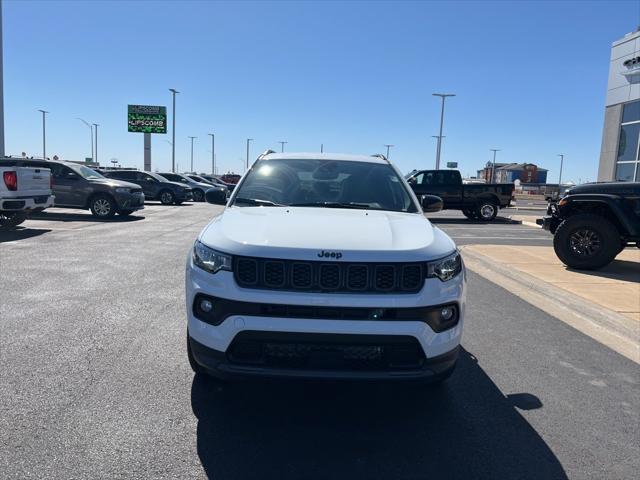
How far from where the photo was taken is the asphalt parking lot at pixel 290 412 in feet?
9.34

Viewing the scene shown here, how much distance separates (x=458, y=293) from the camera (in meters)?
3.18

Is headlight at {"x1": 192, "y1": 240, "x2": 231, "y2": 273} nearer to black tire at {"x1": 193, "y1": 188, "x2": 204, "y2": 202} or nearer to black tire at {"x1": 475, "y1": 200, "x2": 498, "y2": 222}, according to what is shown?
black tire at {"x1": 475, "y1": 200, "x2": 498, "y2": 222}

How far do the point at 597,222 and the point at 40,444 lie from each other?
27.6 feet

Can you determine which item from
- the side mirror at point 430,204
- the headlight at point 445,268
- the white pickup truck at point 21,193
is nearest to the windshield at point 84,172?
the white pickup truck at point 21,193

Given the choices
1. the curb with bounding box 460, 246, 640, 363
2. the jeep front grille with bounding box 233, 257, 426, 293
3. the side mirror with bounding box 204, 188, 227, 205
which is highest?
the side mirror with bounding box 204, 188, 227, 205

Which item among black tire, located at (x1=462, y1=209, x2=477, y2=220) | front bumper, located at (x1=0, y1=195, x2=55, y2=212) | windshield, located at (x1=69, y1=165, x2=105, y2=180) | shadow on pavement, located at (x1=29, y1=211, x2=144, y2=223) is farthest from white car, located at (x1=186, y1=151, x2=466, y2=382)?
black tire, located at (x1=462, y1=209, x2=477, y2=220)

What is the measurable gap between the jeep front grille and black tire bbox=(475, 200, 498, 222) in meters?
18.6

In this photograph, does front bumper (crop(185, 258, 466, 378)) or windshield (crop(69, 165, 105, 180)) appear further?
windshield (crop(69, 165, 105, 180))

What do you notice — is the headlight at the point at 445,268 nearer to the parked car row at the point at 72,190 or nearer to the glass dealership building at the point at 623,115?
the parked car row at the point at 72,190

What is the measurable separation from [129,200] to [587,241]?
43.8 feet

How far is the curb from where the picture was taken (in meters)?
5.25

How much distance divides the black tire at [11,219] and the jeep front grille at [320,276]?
11895 millimetres

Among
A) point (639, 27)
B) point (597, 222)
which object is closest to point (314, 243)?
point (597, 222)

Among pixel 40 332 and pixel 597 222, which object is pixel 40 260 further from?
pixel 597 222
